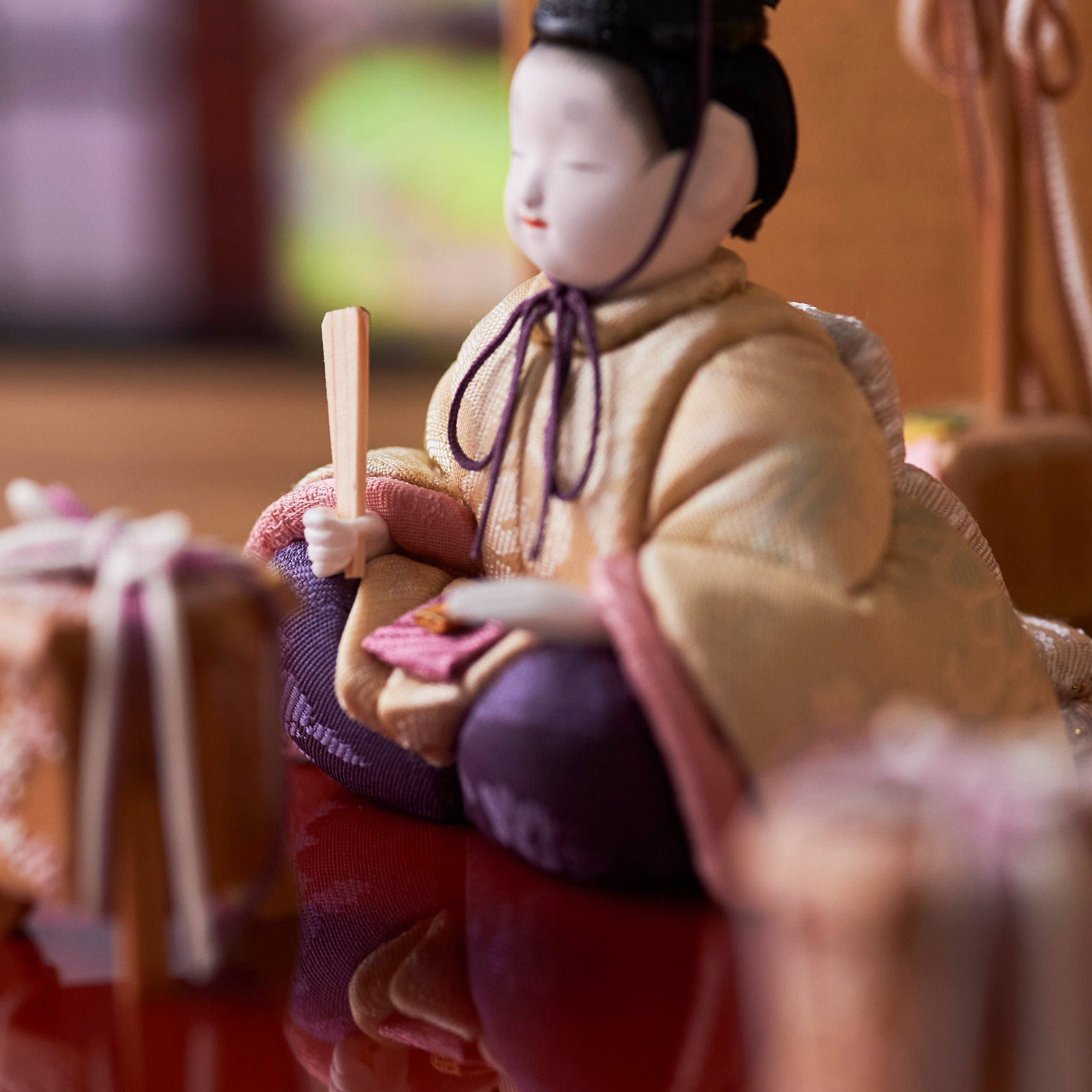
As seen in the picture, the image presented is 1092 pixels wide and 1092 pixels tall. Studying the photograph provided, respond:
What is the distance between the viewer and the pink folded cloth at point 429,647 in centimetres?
115

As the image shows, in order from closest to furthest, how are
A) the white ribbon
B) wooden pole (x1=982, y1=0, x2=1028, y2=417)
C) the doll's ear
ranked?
the white ribbon < the doll's ear < wooden pole (x1=982, y1=0, x2=1028, y2=417)

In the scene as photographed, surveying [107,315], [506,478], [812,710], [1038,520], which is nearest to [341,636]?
[506,478]

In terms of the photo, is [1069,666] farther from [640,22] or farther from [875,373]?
[640,22]

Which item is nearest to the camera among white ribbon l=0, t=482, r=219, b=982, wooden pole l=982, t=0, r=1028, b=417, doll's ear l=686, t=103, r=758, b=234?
white ribbon l=0, t=482, r=219, b=982

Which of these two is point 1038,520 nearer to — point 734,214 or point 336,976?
point 734,214

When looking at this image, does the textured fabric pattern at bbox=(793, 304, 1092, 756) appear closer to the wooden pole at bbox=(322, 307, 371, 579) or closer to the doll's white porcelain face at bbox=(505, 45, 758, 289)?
the doll's white porcelain face at bbox=(505, 45, 758, 289)

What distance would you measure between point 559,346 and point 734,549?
0.82ft

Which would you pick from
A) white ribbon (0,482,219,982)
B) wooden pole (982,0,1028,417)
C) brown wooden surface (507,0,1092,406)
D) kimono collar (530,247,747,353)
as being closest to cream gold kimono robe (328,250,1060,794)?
kimono collar (530,247,747,353)

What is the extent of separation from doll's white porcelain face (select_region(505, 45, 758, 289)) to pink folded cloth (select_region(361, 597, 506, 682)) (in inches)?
12.5

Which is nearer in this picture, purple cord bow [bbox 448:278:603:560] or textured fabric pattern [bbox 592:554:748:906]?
textured fabric pattern [bbox 592:554:748:906]

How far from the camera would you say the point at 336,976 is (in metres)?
1.03

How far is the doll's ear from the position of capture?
1125 mm

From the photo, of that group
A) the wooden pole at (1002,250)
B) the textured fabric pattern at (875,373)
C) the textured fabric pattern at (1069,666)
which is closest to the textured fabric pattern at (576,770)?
the textured fabric pattern at (875,373)

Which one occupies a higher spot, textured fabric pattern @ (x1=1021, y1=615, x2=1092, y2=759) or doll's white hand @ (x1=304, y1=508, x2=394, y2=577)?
doll's white hand @ (x1=304, y1=508, x2=394, y2=577)
